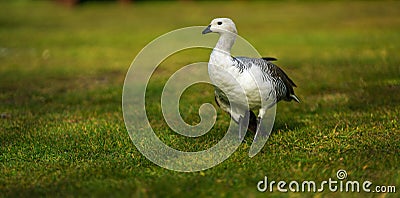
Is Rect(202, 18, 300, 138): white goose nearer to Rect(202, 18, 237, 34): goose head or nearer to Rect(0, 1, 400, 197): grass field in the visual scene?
Rect(202, 18, 237, 34): goose head

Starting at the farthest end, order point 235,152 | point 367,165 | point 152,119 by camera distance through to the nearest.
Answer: point 152,119
point 235,152
point 367,165

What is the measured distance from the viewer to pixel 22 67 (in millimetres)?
14258

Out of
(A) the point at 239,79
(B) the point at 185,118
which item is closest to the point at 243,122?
(A) the point at 239,79

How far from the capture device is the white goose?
621cm

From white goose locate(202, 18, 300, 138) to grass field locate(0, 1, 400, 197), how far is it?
44 cm

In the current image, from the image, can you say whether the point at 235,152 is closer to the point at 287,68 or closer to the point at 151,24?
the point at 287,68

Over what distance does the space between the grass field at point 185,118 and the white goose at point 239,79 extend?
1.45 feet

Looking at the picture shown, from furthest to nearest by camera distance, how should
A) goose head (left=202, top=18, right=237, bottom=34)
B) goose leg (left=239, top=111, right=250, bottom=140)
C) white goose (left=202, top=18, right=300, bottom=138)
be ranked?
goose leg (left=239, top=111, right=250, bottom=140)
goose head (left=202, top=18, right=237, bottom=34)
white goose (left=202, top=18, right=300, bottom=138)

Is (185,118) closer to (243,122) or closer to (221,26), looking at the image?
(243,122)

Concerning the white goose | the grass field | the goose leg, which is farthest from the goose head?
the grass field

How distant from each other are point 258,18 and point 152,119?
20531 millimetres

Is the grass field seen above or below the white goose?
below

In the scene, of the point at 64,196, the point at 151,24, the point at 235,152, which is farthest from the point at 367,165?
the point at 151,24

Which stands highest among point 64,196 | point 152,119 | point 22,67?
point 64,196
